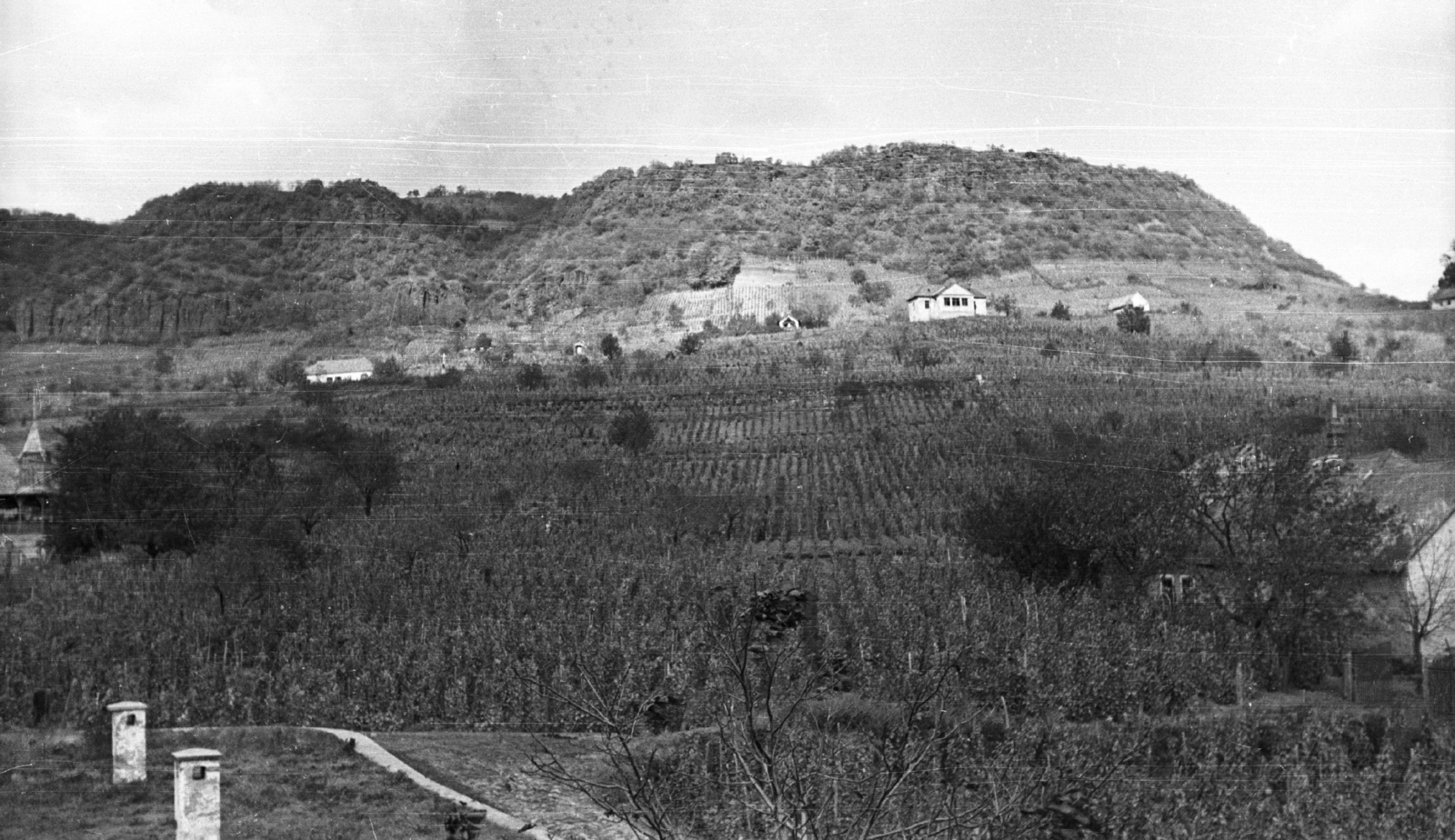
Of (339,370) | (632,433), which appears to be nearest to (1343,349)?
(632,433)

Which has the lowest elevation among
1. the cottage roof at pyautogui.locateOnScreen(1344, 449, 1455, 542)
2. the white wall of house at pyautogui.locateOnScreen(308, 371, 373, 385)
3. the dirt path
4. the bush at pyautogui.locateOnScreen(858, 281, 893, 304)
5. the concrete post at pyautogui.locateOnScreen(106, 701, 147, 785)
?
the dirt path

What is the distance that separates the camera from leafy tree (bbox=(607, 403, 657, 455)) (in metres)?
30.2

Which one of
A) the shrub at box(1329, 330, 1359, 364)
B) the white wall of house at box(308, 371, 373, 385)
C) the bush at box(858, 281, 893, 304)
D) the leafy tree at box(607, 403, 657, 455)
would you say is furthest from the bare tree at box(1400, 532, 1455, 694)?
the bush at box(858, 281, 893, 304)

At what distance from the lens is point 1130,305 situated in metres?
53.9

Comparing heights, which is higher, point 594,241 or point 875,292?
point 594,241

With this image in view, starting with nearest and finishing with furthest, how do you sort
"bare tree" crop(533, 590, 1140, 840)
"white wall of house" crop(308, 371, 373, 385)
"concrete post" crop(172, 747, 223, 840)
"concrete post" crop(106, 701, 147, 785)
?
1. "bare tree" crop(533, 590, 1140, 840)
2. "concrete post" crop(172, 747, 223, 840)
3. "concrete post" crop(106, 701, 147, 785)
4. "white wall of house" crop(308, 371, 373, 385)

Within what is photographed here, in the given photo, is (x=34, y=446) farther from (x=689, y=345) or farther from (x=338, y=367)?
(x=689, y=345)

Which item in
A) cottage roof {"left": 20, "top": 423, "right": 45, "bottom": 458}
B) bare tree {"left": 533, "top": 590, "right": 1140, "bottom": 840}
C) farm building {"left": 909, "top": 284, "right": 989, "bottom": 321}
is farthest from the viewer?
farm building {"left": 909, "top": 284, "right": 989, "bottom": 321}

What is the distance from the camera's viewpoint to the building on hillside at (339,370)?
1502 inches

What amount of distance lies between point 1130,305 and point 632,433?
2984cm

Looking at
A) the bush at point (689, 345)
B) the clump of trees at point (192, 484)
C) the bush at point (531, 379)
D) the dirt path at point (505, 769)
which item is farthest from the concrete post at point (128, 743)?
the bush at point (689, 345)

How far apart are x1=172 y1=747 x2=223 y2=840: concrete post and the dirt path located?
280 centimetres

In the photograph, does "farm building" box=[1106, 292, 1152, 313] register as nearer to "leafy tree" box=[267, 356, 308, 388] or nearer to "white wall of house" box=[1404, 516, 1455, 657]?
"leafy tree" box=[267, 356, 308, 388]

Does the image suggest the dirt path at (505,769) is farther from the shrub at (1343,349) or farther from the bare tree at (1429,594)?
the shrub at (1343,349)
